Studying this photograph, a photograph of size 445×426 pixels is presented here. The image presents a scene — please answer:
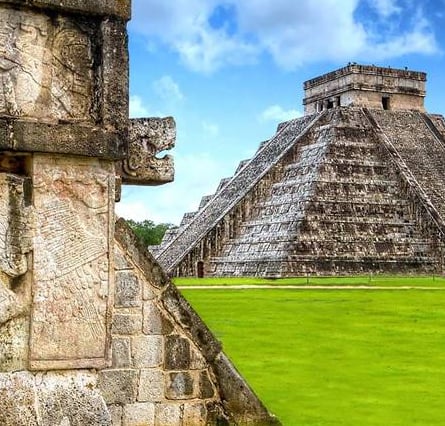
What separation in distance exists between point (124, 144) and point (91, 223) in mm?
394

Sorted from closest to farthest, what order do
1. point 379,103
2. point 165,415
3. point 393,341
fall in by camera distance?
point 165,415
point 393,341
point 379,103

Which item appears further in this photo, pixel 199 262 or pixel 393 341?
pixel 199 262

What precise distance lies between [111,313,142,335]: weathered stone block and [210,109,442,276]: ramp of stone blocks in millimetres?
30628

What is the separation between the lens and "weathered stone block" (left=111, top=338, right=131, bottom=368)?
6305mm

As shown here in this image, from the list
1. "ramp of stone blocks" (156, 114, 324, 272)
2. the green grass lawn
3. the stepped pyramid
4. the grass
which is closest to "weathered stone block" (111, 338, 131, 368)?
the green grass lawn

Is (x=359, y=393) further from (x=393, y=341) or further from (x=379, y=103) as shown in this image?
(x=379, y=103)

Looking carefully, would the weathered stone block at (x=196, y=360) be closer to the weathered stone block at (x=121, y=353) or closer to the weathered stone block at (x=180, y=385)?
the weathered stone block at (x=180, y=385)

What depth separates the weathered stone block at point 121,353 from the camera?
248 inches

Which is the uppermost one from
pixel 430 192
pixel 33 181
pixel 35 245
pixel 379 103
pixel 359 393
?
pixel 379 103

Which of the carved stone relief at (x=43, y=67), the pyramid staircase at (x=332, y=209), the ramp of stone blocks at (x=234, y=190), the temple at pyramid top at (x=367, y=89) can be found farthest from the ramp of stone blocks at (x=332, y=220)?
the carved stone relief at (x=43, y=67)

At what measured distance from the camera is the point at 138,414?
6.36 m

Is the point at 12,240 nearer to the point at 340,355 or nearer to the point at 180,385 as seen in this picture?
the point at 180,385

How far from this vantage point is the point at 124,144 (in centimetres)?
447

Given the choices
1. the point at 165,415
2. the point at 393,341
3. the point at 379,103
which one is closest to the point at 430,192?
the point at 379,103
